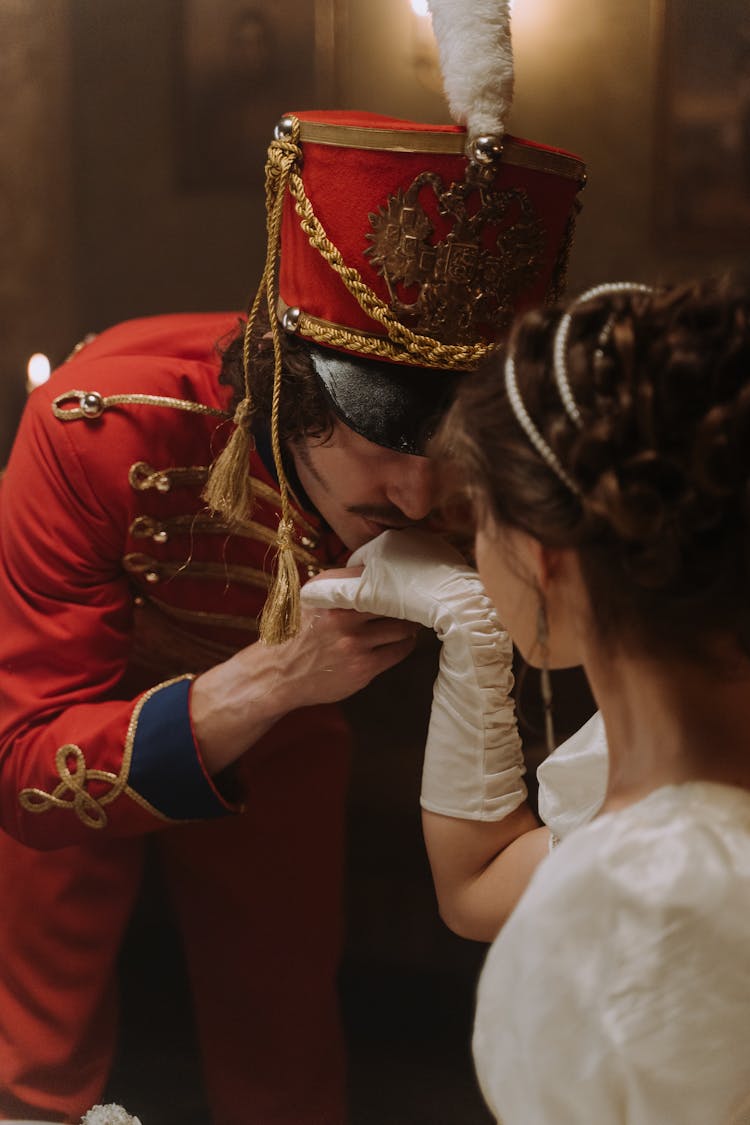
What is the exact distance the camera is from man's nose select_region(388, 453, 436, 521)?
3.47 feet

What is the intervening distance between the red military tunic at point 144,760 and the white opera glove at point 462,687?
15 cm

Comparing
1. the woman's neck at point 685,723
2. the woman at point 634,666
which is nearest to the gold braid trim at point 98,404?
the woman at point 634,666

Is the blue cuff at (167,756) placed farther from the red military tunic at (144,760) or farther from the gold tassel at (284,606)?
the gold tassel at (284,606)

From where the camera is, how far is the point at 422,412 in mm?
1028

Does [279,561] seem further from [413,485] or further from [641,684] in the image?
[641,684]

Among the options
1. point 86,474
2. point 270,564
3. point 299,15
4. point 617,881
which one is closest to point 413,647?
point 270,564

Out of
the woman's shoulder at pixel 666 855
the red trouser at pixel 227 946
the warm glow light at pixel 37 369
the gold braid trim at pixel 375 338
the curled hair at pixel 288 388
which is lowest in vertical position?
the red trouser at pixel 227 946

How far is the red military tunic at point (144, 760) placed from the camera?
45.8 inches

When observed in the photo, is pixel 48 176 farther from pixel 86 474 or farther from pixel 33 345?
pixel 86 474

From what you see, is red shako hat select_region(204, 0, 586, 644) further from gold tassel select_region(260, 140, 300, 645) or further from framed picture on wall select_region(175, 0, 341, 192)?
framed picture on wall select_region(175, 0, 341, 192)

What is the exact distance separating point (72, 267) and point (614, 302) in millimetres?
730

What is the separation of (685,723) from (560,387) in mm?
218

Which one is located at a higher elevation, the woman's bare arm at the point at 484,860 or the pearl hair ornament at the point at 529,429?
the pearl hair ornament at the point at 529,429

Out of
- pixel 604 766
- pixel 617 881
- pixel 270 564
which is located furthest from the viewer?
pixel 270 564
